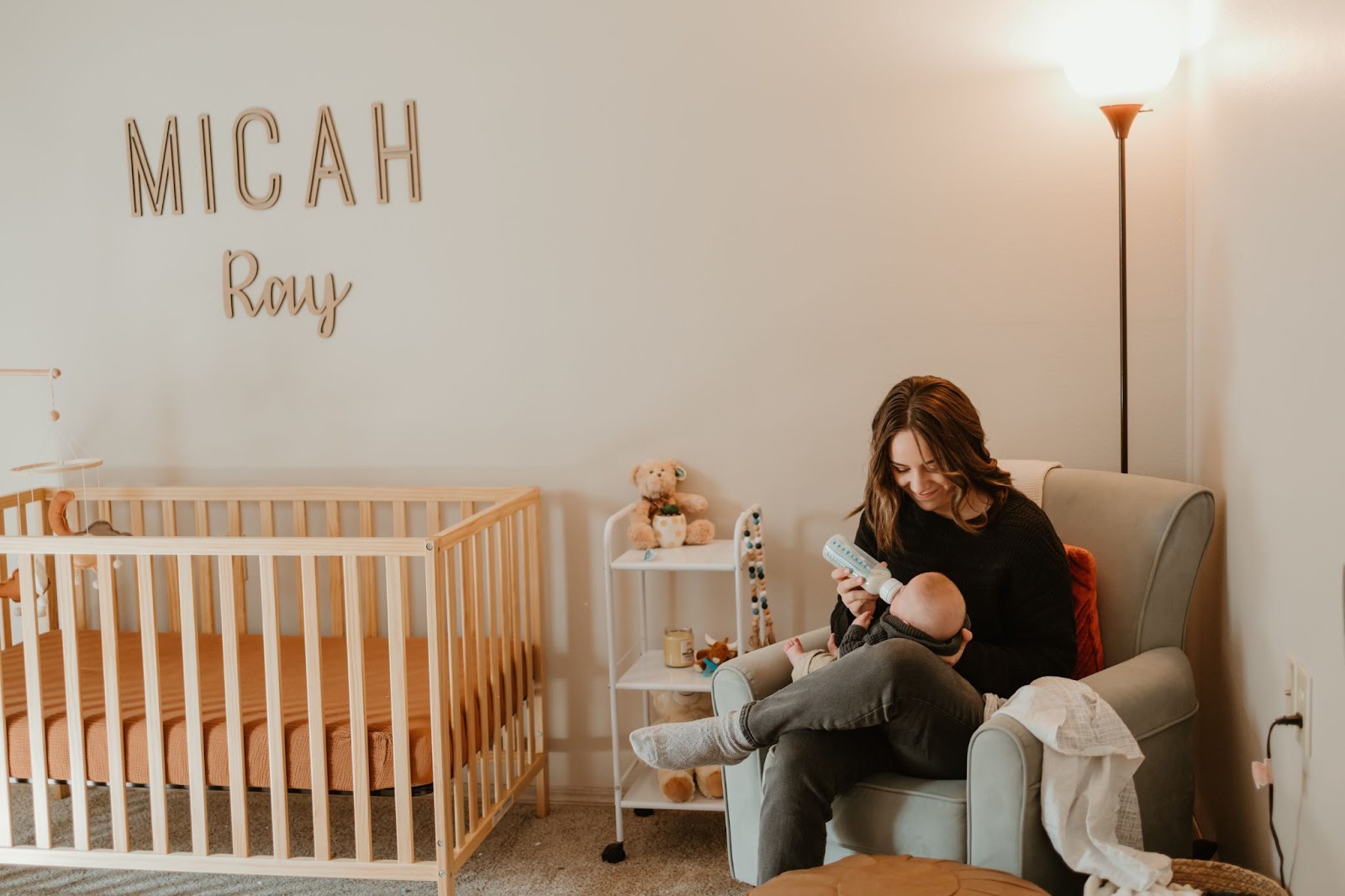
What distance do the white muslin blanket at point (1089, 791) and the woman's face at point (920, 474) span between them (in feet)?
1.48

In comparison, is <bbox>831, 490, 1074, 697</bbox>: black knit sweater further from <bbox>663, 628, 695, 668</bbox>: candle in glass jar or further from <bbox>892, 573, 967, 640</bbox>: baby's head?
<bbox>663, 628, 695, 668</bbox>: candle in glass jar

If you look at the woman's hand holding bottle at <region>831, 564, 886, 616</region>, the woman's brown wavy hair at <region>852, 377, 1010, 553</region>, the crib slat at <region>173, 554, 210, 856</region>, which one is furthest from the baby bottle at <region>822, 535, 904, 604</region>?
the crib slat at <region>173, 554, 210, 856</region>

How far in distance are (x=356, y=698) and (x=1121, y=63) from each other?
1.99 meters

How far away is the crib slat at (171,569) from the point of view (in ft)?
10.1

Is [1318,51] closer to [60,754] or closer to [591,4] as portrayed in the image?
[591,4]

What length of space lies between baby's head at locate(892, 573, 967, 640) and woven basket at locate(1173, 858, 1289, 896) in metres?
0.49

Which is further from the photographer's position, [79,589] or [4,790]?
[79,589]

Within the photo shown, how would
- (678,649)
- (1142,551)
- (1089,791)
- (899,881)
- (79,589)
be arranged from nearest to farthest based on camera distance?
(899,881) < (1089,791) < (1142,551) < (678,649) < (79,589)

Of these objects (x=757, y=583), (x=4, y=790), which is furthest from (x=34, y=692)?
(x=757, y=583)

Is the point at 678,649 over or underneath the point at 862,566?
underneath

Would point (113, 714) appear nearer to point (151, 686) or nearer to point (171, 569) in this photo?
point (151, 686)

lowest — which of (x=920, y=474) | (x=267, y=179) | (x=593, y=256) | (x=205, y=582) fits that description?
(x=205, y=582)

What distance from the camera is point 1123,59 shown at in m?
2.37

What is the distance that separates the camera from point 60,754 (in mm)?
2447
